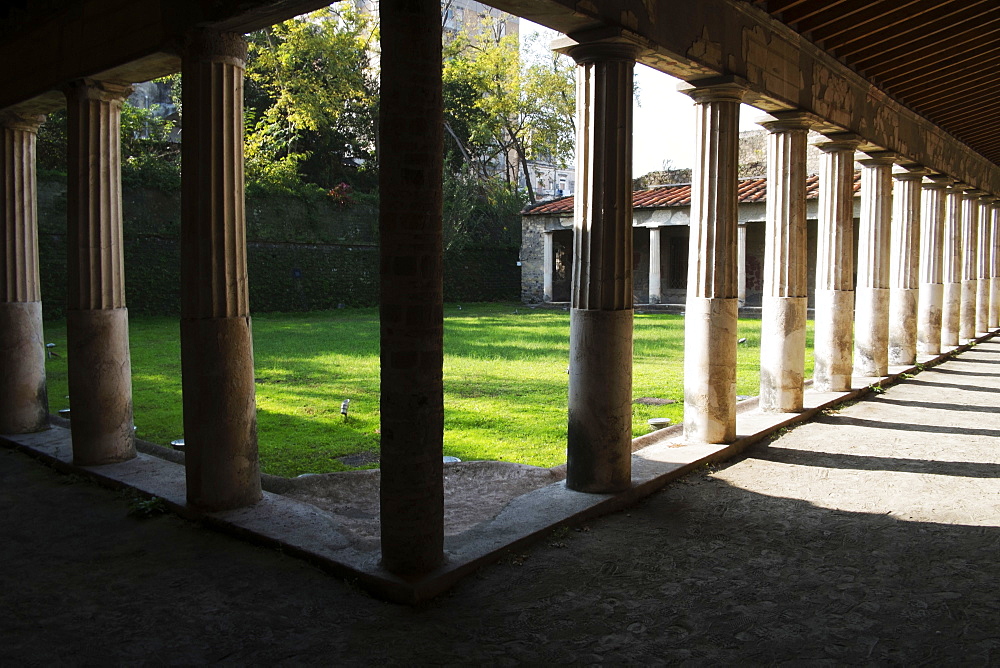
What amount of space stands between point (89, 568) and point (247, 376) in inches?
55.3

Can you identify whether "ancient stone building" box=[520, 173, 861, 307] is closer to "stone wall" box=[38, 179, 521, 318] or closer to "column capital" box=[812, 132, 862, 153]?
"stone wall" box=[38, 179, 521, 318]

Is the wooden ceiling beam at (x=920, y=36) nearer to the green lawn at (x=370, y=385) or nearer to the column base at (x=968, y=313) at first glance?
the green lawn at (x=370, y=385)

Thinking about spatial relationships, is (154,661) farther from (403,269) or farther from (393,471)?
(403,269)

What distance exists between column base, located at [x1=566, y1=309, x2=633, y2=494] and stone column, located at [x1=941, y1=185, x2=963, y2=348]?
38.3ft

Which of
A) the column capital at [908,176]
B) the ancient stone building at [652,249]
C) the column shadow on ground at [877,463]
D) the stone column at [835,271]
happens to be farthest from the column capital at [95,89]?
the ancient stone building at [652,249]

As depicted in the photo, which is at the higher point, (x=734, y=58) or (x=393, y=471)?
(x=734, y=58)

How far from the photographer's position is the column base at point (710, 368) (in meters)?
6.78

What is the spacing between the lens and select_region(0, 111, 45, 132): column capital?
700 centimetres

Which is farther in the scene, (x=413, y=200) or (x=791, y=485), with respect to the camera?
(x=791, y=485)

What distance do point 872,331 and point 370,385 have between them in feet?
→ 21.8

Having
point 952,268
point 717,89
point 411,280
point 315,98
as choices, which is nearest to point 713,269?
point 717,89

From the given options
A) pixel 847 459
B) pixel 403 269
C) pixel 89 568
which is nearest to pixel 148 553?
pixel 89 568

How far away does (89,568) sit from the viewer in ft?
14.7

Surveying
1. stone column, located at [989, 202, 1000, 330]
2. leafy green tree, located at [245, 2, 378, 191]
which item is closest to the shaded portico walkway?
stone column, located at [989, 202, 1000, 330]
